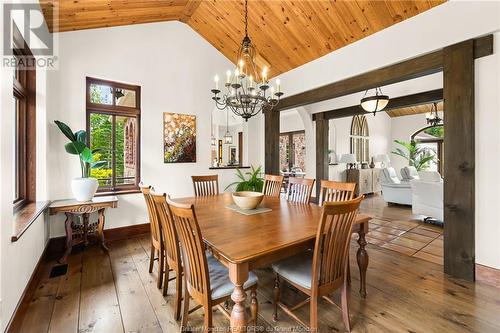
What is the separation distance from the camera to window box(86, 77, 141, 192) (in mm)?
3590

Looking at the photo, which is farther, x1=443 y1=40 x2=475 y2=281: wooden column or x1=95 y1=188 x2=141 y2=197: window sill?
x1=95 y1=188 x2=141 y2=197: window sill

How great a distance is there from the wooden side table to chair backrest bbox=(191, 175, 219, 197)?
110 cm

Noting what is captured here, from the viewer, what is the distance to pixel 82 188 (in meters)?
3.04

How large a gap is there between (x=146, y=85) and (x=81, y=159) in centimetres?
159

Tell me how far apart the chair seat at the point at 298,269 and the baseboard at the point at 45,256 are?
6.46 ft

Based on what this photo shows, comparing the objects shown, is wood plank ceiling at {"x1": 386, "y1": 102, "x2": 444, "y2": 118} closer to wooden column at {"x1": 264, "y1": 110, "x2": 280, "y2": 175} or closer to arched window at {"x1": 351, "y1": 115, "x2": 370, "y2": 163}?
arched window at {"x1": 351, "y1": 115, "x2": 370, "y2": 163}

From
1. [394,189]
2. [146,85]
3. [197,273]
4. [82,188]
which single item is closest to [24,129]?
[82,188]

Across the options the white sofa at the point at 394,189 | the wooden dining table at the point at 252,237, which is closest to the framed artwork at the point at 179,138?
the wooden dining table at the point at 252,237

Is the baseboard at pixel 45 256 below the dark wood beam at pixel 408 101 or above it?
below

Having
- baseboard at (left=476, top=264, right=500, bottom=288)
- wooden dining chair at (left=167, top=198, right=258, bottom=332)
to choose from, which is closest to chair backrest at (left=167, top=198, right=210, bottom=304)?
wooden dining chair at (left=167, top=198, right=258, bottom=332)

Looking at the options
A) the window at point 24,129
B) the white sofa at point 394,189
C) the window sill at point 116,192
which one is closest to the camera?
the window at point 24,129

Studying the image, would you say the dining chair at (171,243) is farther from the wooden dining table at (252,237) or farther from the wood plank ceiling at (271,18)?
the wood plank ceiling at (271,18)

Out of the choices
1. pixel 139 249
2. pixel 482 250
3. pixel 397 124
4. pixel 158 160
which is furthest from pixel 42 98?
pixel 397 124

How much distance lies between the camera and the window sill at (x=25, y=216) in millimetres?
1845
